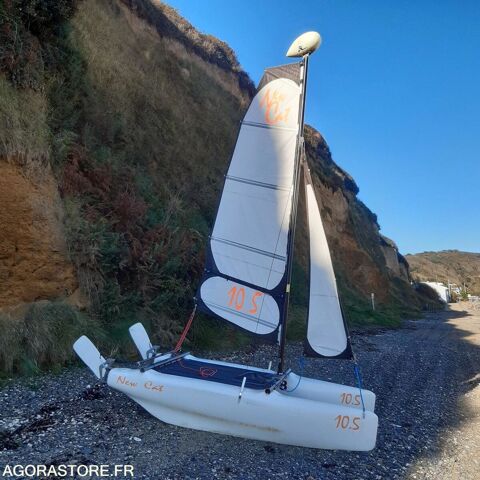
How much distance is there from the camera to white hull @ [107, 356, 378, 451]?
5484 mm

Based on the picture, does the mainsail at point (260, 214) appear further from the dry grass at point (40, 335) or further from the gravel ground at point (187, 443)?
the dry grass at point (40, 335)

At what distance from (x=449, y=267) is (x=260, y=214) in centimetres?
15239

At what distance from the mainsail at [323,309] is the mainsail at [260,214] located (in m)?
0.50

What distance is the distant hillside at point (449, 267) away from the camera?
4313 inches

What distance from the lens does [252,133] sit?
7.33m

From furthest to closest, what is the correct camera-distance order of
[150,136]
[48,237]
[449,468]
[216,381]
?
[150,136] < [48,237] < [216,381] < [449,468]

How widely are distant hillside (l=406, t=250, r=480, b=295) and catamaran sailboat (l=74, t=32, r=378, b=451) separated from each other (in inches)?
3855

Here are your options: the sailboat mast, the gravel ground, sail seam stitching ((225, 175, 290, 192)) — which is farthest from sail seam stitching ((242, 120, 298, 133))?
the gravel ground

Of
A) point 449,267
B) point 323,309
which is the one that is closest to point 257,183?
point 323,309

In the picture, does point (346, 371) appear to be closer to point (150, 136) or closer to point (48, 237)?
point (48, 237)

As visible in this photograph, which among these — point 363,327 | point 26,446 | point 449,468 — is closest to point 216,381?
point 26,446

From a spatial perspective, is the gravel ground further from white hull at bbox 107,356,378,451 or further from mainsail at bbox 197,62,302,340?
mainsail at bbox 197,62,302,340

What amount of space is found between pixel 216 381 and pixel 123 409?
1692 mm

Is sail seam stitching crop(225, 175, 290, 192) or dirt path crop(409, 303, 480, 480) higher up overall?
sail seam stitching crop(225, 175, 290, 192)
